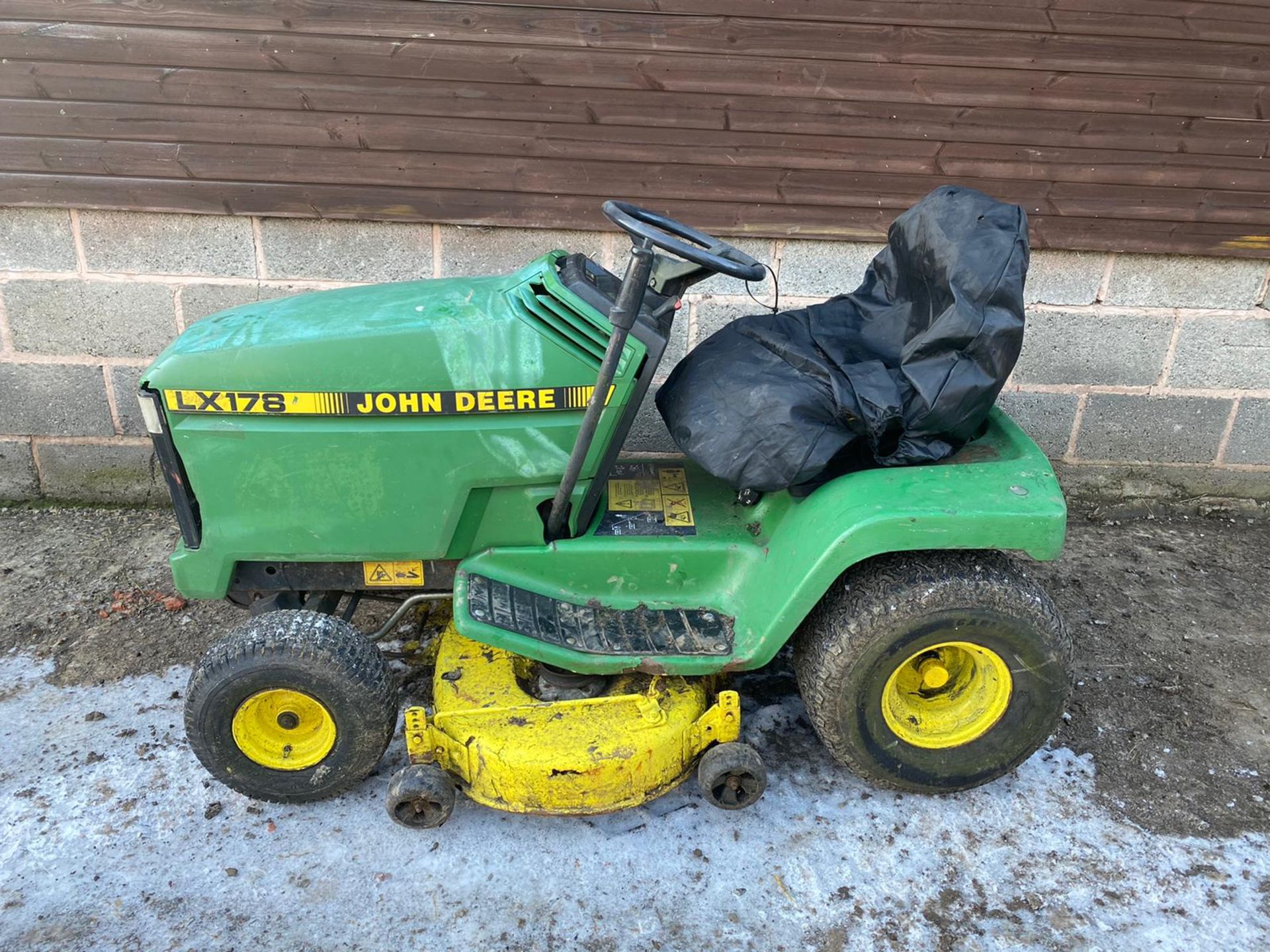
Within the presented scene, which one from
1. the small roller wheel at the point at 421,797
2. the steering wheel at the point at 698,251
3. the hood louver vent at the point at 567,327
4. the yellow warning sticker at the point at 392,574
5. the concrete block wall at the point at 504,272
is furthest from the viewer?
the concrete block wall at the point at 504,272

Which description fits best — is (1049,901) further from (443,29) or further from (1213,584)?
(443,29)

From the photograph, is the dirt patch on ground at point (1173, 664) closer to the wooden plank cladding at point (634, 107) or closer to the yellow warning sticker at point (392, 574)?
the wooden plank cladding at point (634, 107)

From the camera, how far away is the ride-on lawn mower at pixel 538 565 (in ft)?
7.68

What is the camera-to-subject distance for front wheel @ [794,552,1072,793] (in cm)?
238

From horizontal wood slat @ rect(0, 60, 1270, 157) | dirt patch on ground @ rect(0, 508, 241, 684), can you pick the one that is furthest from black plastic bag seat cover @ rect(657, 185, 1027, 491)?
dirt patch on ground @ rect(0, 508, 241, 684)

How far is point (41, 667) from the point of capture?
306cm

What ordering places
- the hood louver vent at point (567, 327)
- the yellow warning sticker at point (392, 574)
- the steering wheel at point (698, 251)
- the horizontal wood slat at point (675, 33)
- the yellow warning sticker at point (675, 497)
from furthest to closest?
1. the horizontal wood slat at point (675, 33)
2. the yellow warning sticker at point (675, 497)
3. the yellow warning sticker at point (392, 574)
4. the hood louver vent at point (567, 327)
5. the steering wheel at point (698, 251)

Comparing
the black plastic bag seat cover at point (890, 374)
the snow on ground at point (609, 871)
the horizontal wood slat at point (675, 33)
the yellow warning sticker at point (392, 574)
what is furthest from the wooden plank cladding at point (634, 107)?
the snow on ground at point (609, 871)

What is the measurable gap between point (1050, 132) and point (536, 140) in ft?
6.82

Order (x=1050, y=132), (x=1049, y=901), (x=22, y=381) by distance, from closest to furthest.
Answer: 1. (x=1049, y=901)
2. (x=1050, y=132)
3. (x=22, y=381)

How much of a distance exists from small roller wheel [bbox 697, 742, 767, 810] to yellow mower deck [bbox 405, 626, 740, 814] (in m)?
0.06

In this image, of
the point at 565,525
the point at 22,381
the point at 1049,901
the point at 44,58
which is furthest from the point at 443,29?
the point at 1049,901

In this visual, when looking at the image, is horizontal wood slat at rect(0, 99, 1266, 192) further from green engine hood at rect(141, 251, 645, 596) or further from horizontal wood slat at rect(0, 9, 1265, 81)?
green engine hood at rect(141, 251, 645, 596)

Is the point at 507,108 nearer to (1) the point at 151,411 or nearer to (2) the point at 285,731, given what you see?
(1) the point at 151,411
